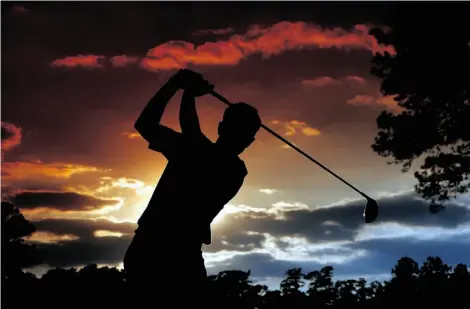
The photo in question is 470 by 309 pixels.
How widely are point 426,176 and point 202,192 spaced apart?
23.9 metres

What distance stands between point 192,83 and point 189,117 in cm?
27

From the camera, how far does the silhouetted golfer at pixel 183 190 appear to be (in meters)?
4.00

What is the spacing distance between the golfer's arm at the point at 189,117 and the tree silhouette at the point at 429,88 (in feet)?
69.1

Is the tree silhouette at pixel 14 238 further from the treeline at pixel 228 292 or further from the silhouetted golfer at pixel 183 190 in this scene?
the silhouetted golfer at pixel 183 190

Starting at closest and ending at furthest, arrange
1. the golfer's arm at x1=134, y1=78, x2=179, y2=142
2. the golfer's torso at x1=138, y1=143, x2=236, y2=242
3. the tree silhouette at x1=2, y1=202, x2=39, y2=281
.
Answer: the golfer's torso at x1=138, y1=143, x2=236, y2=242 < the golfer's arm at x1=134, y1=78, x2=179, y2=142 < the tree silhouette at x1=2, y1=202, x2=39, y2=281

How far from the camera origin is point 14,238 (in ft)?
151

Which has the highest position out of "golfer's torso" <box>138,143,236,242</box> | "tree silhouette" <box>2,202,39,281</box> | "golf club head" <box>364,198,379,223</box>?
"tree silhouette" <box>2,202,39,281</box>

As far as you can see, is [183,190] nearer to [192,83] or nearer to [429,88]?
[192,83]

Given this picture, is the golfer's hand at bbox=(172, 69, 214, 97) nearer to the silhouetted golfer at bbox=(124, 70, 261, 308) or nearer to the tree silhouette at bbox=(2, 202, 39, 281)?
the silhouetted golfer at bbox=(124, 70, 261, 308)

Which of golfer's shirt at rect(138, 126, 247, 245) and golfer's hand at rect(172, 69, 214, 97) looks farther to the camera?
golfer's hand at rect(172, 69, 214, 97)

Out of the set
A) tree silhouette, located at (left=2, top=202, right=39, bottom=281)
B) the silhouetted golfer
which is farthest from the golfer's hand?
tree silhouette, located at (left=2, top=202, right=39, bottom=281)

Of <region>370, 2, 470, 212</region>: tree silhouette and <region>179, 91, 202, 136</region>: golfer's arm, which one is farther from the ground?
<region>370, 2, 470, 212</region>: tree silhouette

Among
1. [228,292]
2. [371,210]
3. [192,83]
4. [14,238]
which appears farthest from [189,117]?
[14,238]

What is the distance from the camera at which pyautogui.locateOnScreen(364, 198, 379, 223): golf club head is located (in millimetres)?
8016
